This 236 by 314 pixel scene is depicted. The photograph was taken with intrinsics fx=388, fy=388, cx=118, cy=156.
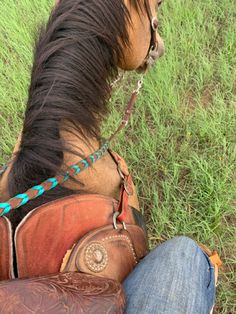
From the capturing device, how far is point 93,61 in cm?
99

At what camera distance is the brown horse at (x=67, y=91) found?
0.93 m

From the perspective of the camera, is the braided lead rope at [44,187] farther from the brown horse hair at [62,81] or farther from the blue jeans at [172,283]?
the blue jeans at [172,283]

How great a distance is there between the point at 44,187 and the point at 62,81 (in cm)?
27

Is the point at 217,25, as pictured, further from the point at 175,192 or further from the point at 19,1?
the point at 19,1

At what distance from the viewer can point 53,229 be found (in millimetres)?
860

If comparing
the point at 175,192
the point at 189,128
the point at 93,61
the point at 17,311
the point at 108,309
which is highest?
the point at 93,61

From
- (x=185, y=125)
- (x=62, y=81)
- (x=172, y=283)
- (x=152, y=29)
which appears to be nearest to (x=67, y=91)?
(x=62, y=81)

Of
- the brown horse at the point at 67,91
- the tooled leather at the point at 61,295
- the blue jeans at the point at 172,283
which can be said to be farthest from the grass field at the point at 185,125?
the tooled leather at the point at 61,295

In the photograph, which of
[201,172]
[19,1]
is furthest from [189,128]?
[19,1]

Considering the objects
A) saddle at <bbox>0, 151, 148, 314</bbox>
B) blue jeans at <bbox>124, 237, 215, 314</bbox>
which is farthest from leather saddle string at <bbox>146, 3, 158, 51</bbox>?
blue jeans at <bbox>124, 237, 215, 314</bbox>

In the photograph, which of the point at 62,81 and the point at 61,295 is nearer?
the point at 61,295

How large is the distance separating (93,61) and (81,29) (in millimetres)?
83

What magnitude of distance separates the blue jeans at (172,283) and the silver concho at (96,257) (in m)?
0.12

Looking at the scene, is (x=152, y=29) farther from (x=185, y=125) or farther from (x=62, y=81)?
(x=185, y=125)
